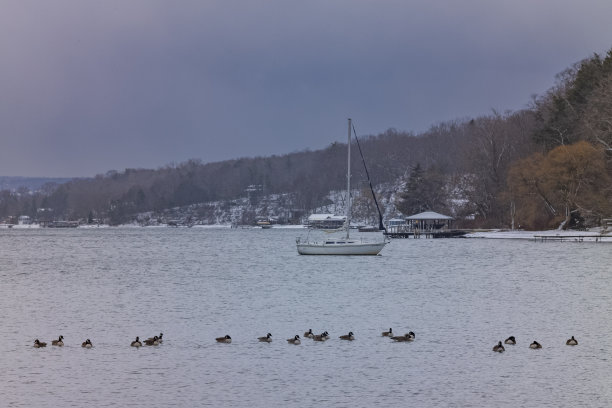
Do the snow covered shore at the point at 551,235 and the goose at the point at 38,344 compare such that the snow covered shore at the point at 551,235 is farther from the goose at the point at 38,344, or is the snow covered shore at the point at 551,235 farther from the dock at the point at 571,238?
the goose at the point at 38,344

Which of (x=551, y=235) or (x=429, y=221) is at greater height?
(x=429, y=221)

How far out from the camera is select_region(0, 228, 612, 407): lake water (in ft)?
57.8

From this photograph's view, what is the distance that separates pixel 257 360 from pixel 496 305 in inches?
618

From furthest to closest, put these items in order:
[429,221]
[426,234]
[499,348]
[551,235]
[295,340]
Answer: [429,221] < [426,234] < [551,235] < [295,340] < [499,348]

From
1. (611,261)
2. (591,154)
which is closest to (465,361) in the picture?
(611,261)

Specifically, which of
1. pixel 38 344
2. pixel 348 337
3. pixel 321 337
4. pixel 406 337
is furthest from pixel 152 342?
pixel 406 337

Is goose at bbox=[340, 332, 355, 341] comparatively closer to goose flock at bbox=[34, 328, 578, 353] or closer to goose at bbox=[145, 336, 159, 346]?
goose flock at bbox=[34, 328, 578, 353]

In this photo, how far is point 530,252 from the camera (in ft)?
242

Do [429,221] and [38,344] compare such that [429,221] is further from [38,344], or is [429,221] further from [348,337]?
[38,344]

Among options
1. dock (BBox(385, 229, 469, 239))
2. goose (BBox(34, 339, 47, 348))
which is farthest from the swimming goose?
dock (BBox(385, 229, 469, 239))

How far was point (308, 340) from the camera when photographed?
24.3 metres

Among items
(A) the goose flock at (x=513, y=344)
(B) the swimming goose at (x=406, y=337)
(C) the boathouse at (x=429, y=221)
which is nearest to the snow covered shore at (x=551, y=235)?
(C) the boathouse at (x=429, y=221)

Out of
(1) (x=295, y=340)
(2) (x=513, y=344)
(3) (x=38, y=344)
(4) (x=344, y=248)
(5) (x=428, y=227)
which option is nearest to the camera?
(3) (x=38, y=344)

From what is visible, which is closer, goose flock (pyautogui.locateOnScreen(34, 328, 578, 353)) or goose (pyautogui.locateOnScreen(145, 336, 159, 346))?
goose flock (pyautogui.locateOnScreen(34, 328, 578, 353))
